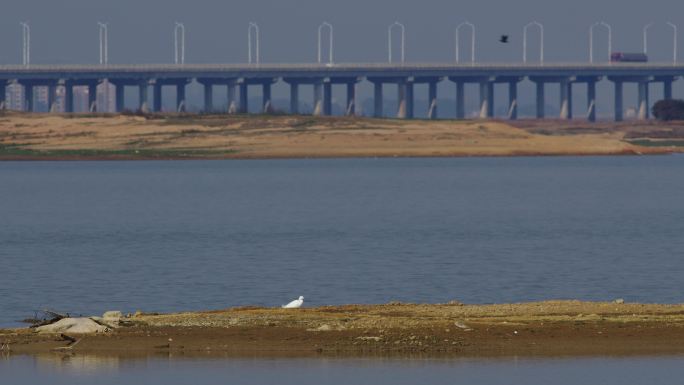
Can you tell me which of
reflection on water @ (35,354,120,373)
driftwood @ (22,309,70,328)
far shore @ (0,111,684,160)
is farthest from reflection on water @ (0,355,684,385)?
far shore @ (0,111,684,160)

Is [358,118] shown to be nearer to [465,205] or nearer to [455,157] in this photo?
[455,157]

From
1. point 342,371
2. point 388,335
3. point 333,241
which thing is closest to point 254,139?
point 333,241

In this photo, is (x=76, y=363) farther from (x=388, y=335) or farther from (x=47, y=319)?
(x=388, y=335)

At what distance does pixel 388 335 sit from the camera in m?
26.4

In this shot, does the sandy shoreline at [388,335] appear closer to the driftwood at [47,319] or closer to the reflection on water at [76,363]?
the reflection on water at [76,363]

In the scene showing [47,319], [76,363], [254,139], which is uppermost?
[254,139]

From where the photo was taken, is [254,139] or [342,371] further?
[254,139]

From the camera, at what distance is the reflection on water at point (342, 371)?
2342cm

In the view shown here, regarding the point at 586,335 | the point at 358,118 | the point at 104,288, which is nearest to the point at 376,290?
the point at 104,288

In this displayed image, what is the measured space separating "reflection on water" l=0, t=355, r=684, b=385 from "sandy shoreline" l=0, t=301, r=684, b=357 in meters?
0.58

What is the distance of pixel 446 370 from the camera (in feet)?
79.2

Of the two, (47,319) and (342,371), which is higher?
(47,319)

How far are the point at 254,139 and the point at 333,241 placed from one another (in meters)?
105

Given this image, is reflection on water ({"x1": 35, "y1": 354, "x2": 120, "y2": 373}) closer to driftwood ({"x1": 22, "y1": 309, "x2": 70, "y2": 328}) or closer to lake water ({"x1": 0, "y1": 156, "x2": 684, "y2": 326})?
driftwood ({"x1": 22, "y1": 309, "x2": 70, "y2": 328})
